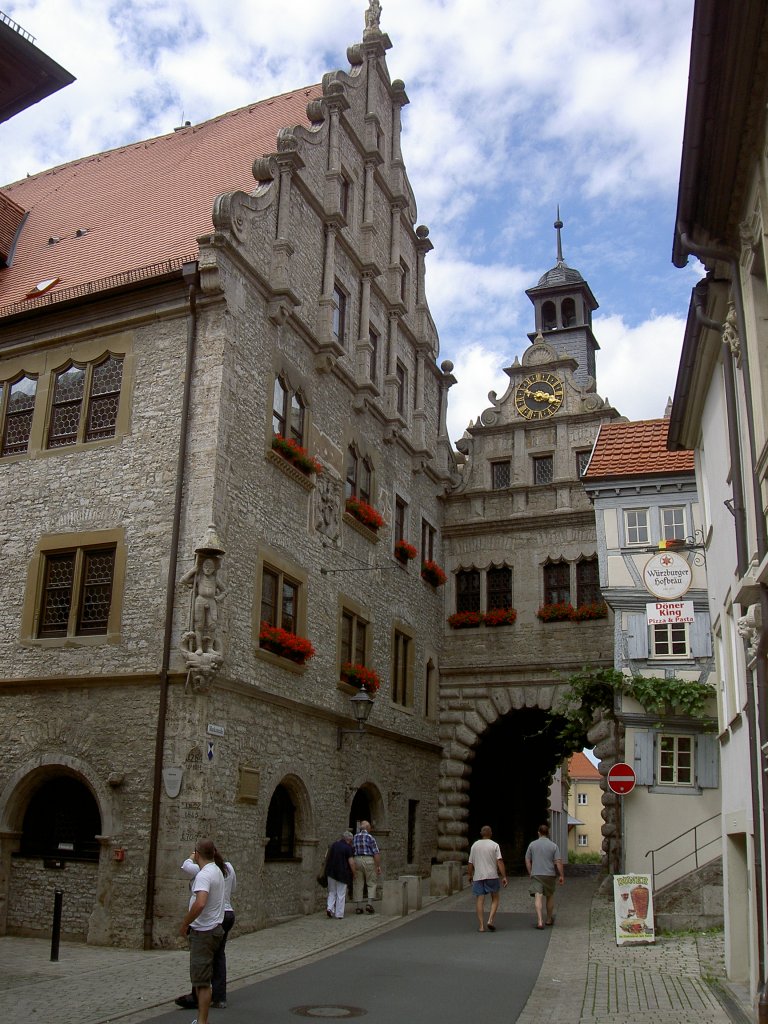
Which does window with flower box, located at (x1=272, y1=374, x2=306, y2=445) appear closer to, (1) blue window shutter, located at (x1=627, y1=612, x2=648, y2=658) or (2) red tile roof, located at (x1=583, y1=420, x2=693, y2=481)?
(2) red tile roof, located at (x1=583, y1=420, x2=693, y2=481)

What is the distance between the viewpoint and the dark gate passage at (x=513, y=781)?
28438 millimetres

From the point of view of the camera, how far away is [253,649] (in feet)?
56.2

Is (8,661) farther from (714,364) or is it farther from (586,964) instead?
(714,364)

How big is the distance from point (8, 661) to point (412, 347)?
13.4 metres

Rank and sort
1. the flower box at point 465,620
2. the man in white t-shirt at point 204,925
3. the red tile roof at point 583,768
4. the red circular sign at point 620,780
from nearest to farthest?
the man in white t-shirt at point 204,925 → the red circular sign at point 620,780 → the flower box at point 465,620 → the red tile roof at point 583,768

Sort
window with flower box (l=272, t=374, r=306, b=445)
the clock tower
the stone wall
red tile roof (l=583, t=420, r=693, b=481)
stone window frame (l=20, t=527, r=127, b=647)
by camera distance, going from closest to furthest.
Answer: the stone wall, stone window frame (l=20, t=527, r=127, b=647), window with flower box (l=272, t=374, r=306, b=445), red tile roof (l=583, t=420, r=693, b=481), the clock tower

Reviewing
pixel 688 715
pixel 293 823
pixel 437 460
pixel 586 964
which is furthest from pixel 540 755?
pixel 586 964

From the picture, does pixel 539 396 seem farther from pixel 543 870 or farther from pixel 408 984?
pixel 408 984

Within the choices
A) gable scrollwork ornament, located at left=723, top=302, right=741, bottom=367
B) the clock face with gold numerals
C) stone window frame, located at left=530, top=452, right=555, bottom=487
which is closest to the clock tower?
the clock face with gold numerals

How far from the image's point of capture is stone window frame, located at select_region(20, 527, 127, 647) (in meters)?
16.4

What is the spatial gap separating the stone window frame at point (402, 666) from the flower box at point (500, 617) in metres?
2.31

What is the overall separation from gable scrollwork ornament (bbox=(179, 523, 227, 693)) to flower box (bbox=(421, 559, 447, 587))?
10361mm

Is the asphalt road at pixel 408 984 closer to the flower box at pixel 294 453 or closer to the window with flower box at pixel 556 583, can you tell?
the flower box at pixel 294 453

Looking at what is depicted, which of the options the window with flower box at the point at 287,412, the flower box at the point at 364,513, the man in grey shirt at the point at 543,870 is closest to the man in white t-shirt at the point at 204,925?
the man in grey shirt at the point at 543,870
